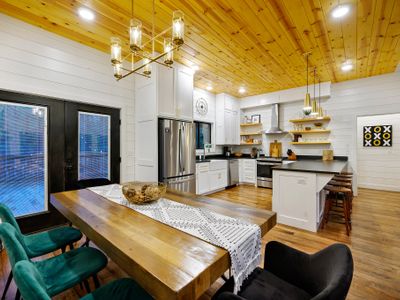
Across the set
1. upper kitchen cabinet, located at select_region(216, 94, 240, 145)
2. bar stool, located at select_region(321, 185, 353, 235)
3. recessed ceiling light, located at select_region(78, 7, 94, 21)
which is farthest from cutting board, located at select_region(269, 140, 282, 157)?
recessed ceiling light, located at select_region(78, 7, 94, 21)

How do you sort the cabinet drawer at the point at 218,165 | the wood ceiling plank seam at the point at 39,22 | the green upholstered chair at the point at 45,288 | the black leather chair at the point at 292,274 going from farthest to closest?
the cabinet drawer at the point at 218,165 → the wood ceiling plank seam at the point at 39,22 → the black leather chair at the point at 292,274 → the green upholstered chair at the point at 45,288

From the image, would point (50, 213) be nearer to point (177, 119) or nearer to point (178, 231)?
point (177, 119)

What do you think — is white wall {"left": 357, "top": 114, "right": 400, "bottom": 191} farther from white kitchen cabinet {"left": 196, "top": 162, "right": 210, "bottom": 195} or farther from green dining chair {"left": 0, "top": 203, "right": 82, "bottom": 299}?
green dining chair {"left": 0, "top": 203, "right": 82, "bottom": 299}

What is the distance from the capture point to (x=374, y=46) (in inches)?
127

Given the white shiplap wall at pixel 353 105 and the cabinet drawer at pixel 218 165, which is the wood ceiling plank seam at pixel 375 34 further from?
the cabinet drawer at pixel 218 165

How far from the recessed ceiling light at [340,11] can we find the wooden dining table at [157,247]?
2.57 metres

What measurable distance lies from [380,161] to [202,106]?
5395 millimetres

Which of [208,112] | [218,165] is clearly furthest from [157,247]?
[208,112]

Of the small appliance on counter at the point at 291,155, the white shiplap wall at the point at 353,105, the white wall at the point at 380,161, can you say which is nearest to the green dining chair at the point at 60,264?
the small appliance on counter at the point at 291,155

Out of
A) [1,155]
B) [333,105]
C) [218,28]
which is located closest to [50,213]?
[1,155]

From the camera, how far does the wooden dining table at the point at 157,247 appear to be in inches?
29.6

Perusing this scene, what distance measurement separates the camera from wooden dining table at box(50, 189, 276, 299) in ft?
2.47

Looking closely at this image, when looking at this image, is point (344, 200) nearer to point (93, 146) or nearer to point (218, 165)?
point (218, 165)

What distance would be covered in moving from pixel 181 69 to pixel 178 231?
136 inches
